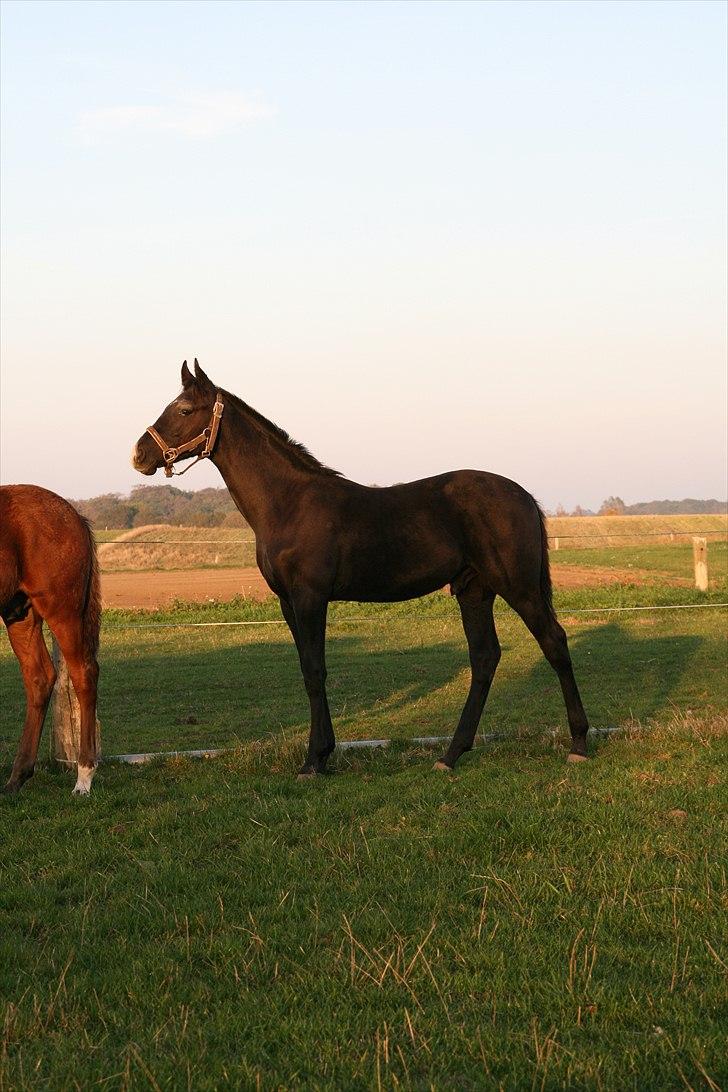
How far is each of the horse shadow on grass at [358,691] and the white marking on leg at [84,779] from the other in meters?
1.96

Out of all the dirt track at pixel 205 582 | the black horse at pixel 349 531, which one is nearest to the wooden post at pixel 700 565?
the dirt track at pixel 205 582

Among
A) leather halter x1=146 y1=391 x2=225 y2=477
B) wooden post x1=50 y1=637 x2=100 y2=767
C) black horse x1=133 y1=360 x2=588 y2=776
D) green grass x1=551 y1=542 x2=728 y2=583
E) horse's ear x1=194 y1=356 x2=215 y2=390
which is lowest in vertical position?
green grass x1=551 y1=542 x2=728 y2=583

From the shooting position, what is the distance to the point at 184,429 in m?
7.99

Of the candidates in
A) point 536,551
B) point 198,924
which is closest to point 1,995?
point 198,924

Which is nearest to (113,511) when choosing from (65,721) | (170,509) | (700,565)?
(170,509)

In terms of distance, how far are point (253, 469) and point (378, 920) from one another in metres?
4.28

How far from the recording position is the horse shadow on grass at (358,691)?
10469 millimetres

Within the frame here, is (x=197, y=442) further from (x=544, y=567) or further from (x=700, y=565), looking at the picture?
(x=700, y=565)

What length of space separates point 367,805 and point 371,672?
26.9 ft

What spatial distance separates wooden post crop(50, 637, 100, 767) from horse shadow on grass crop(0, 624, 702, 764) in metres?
0.87

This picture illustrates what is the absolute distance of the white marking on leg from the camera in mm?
7273

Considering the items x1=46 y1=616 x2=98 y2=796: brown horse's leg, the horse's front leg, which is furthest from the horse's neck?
x1=46 y1=616 x2=98 y2=796: brown horse's leg

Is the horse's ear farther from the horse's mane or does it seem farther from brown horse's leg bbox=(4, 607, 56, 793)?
brown horse's leg bbox=(4, 607, 56, 793)

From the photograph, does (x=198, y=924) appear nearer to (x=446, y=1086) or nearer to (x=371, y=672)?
(x=446, y=1086)
